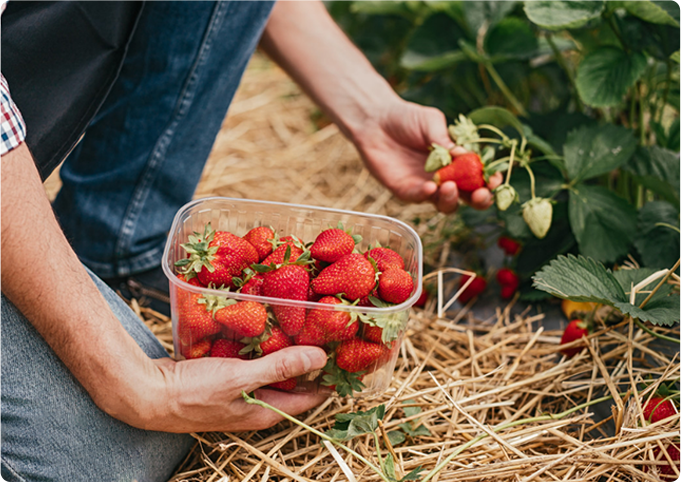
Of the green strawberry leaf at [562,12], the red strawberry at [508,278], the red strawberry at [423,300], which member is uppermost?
the green strawberry leaf at [562,12]

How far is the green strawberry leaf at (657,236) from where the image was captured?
1069 mm

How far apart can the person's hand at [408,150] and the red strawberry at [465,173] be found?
0.02 meters

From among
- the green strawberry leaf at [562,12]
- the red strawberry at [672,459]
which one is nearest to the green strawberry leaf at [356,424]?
the red strawberry at [672,459]

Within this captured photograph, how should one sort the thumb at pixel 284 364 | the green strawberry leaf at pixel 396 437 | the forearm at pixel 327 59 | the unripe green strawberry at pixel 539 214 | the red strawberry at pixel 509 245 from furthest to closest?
the red strawberry at pixel 509 245 → the forearm at pixel 327 59 → the unripe green strawberry at pixel 539 214 → the green strawberry leaf at pixel 396 437 → the thumb at pixel 284 364

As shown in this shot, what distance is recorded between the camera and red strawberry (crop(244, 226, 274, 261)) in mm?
841

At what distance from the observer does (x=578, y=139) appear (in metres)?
1.13

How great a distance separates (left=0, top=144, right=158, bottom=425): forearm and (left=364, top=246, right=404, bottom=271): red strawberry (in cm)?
36

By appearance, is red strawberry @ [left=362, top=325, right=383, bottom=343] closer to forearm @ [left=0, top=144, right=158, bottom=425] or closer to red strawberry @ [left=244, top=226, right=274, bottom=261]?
red strawberry @ [left=244, top=226, right=274, bottom=261]

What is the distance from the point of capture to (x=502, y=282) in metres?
1.28

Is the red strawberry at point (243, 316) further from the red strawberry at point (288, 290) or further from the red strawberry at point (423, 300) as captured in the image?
the red strawberry at point (423, 300)

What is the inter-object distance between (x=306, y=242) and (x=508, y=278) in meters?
0.55

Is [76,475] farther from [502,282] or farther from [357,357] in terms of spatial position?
[502,282]

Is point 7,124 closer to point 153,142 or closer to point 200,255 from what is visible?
point 200,255

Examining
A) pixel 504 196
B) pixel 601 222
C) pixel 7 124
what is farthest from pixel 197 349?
pixel 601 222
